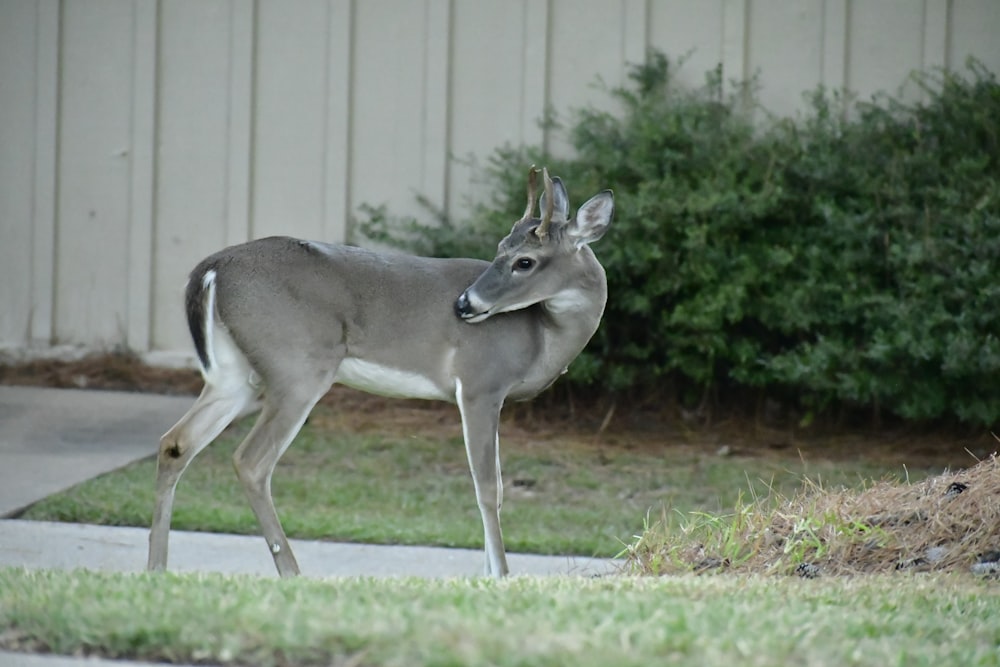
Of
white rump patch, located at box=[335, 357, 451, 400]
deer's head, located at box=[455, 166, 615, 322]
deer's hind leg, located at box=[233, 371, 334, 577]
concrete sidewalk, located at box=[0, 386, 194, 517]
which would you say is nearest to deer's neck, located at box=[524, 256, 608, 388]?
deer's head, located at box=[455, 166, 615, 322]

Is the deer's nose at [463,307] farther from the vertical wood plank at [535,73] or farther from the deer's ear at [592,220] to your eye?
the vertical wood plank at [535,73]

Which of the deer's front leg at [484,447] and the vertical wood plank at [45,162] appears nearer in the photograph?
the deer's front leg at [484,447]

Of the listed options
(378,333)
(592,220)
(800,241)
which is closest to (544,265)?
(592,220)

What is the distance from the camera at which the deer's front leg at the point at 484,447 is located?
23.5 feet

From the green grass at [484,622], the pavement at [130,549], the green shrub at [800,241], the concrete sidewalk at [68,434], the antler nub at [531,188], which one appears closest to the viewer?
the green grass at [484,622]

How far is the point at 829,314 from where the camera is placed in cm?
1076

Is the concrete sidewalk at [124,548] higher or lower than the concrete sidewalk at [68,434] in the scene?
lower

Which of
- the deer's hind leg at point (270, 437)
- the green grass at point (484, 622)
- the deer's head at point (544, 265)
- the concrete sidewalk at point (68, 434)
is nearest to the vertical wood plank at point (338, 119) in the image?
the concrete sidewalk at point (68, 434)

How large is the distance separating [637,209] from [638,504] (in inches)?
93.9

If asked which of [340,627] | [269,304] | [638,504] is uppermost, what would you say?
[269,304]

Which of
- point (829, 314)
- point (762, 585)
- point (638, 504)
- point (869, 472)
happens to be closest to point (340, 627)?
point (762, 585)

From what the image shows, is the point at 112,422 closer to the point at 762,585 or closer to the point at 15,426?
the point at 15,426

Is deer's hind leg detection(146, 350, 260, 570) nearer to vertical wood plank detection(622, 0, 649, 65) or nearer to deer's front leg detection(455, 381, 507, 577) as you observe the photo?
deer's front leg detection(455, 381, 507, 577)

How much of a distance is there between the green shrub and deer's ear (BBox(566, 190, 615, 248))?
3225 millimetres
